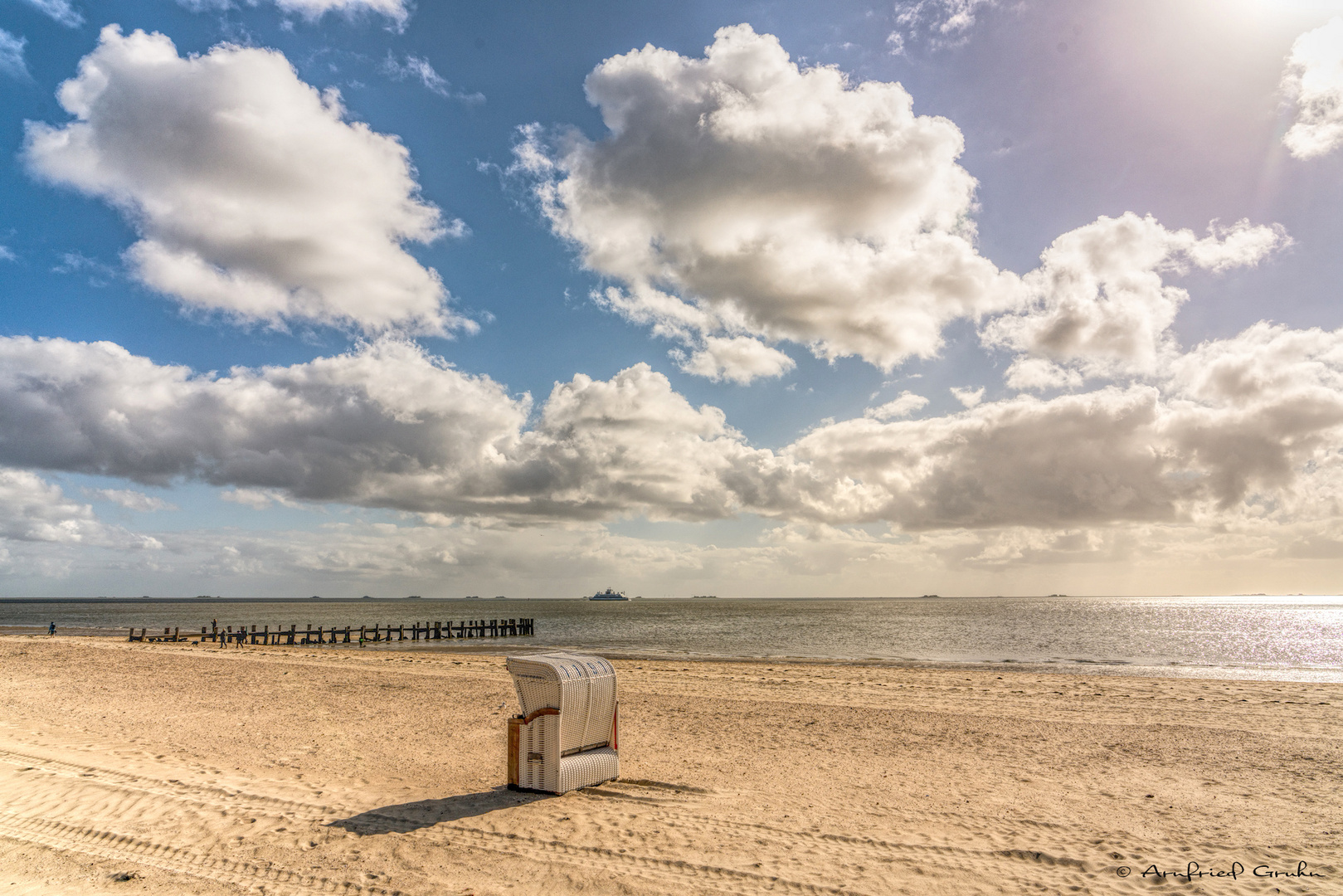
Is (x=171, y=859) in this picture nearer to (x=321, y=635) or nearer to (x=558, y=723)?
(x=558, y=723)

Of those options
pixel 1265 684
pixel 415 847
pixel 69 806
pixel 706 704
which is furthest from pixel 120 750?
pixel 1265 684

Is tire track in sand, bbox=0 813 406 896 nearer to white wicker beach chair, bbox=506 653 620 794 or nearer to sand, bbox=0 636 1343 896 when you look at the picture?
sand, bbox=0 636 1343 896

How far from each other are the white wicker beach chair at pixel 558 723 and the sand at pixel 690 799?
0.31m

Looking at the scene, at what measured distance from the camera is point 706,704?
652 inches

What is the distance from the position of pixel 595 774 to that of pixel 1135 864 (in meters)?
5.85

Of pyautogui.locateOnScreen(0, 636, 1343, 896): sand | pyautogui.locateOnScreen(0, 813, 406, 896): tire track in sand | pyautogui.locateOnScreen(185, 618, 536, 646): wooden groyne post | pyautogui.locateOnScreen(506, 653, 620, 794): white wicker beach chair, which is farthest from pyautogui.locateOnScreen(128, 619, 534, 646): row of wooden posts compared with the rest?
pyautogui.locateOnScreen(506, 653, 620, 794): white wicker beach chair

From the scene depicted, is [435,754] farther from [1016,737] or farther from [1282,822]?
[1282,822]

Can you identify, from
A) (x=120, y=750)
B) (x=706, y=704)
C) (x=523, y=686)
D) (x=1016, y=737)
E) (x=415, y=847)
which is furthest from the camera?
(x=706, y=704)

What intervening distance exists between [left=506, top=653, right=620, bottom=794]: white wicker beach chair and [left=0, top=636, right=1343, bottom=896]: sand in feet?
1.02

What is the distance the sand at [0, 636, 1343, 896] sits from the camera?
6.51m

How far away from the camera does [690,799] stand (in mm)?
8805

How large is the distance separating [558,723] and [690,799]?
6.12 feet

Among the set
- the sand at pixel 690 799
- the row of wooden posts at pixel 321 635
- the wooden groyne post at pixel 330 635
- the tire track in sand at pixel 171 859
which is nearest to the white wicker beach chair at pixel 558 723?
the sand at pixel 690 799

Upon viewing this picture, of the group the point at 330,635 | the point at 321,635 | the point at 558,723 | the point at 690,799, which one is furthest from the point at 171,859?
the point at 330,635
